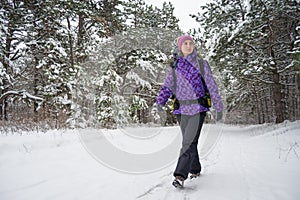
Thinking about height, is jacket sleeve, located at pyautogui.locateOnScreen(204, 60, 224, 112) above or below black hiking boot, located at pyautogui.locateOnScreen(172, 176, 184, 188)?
above

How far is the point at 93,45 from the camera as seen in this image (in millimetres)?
14328

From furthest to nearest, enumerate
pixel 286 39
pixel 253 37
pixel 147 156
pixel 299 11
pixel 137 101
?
1. pixel 137 101
2. pixel 286 39
3. pixel 253 37
4. pixel 299 11
5. pixel 147 156

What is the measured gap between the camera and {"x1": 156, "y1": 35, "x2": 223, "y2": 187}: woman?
3.46m

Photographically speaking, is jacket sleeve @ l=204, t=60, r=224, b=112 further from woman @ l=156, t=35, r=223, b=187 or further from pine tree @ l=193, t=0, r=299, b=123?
pine tree @ l=193, t=0, r=299, b=123

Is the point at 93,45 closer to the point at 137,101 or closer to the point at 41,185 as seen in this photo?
the point at 137,101

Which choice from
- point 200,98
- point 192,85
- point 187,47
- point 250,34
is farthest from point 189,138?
point 250,34

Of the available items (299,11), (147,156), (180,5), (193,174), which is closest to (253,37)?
(299,11)

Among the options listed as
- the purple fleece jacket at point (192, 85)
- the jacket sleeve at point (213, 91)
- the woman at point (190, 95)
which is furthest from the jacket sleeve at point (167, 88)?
the jacket sleeve at point (213, 91)

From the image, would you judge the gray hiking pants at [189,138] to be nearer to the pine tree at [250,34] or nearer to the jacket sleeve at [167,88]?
the jacket sleeve at [167,88]

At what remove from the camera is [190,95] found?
11.6 feet

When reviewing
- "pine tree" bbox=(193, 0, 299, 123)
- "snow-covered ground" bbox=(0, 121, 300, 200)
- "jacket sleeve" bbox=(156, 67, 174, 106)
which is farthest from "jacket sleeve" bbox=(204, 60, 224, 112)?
"pine tree" bbox=(193, 0, 299, 123)

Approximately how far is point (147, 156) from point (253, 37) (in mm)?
8651

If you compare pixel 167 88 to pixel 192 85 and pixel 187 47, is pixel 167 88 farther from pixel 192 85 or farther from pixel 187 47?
pixel 187 47

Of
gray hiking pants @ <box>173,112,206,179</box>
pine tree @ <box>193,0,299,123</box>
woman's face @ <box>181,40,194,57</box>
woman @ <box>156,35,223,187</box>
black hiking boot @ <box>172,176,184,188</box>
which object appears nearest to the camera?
black hiking boot @ <box>172,176,184,188</box>
